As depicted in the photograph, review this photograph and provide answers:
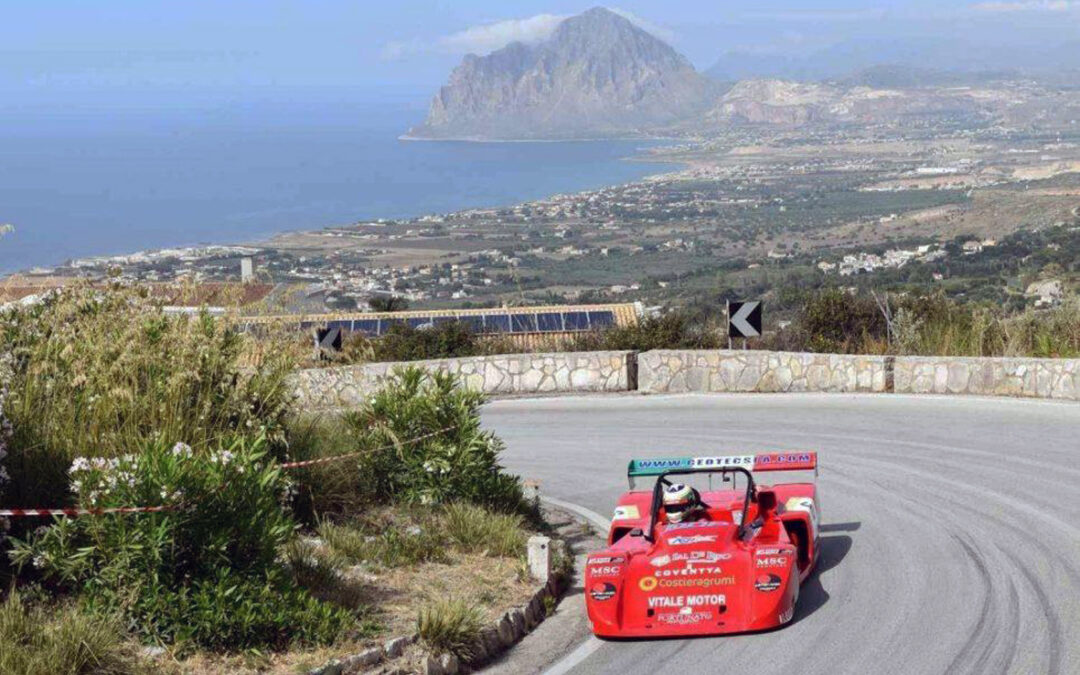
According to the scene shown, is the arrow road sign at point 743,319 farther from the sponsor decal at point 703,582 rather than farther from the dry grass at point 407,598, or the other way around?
the sponsor decal at point 703,582

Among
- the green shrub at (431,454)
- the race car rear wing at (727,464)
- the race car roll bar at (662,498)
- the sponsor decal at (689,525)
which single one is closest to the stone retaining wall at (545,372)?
the green shrub at (431,454)

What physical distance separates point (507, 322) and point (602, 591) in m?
26.0

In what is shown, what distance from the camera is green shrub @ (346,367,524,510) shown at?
13117 mm

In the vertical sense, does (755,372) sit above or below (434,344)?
above

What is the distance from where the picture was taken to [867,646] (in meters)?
9.70

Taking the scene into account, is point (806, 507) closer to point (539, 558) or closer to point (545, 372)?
point (539, 558)

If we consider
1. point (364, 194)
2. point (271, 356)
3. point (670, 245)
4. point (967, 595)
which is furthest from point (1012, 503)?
point (364, 194)

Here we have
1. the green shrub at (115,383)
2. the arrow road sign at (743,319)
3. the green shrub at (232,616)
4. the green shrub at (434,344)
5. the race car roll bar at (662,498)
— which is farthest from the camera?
the green shrub at (434,344)

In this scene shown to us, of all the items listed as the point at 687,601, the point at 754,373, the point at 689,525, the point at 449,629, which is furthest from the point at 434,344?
the point at 449,629

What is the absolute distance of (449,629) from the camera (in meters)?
9.63

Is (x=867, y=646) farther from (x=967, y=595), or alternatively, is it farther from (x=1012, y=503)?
(x=1012, y=503)

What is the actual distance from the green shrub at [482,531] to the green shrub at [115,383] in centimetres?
163

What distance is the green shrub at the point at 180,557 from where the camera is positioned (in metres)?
9.03

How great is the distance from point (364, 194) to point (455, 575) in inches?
6911
